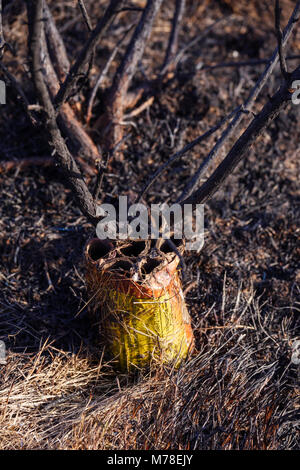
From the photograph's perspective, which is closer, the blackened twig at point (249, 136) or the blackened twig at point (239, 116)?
the blackened twig at point (249, 136)

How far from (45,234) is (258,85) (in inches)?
48.9

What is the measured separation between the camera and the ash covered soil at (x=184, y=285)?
1.76 metres

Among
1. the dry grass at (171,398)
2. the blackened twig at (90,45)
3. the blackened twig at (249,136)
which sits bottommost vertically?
the dry grass at (171,398)

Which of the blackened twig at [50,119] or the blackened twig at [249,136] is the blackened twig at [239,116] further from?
the blackened twig at [50,119]

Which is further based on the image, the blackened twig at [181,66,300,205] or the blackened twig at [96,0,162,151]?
the blackened twig at [96,0,162,151]

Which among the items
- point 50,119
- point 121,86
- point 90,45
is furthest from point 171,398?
point 121,86

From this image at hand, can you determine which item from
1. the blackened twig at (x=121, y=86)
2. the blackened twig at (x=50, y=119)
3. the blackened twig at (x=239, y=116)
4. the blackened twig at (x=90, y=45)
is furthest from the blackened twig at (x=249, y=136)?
the blackened twig at (x=121, y=86)

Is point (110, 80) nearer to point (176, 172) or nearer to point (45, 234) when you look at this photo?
point (176, 172)

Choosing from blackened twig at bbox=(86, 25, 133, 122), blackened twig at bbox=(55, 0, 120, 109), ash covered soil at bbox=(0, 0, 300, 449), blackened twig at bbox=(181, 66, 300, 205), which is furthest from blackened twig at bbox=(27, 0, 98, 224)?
blackened twig at bbox=(86, 25, 133, 122)

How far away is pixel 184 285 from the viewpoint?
85.5 inches

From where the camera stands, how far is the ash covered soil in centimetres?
176

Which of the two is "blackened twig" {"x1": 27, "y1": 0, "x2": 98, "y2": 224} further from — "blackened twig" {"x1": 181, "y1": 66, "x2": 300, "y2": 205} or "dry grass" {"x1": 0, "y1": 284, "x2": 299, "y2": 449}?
"dry grass" {"x1": 0, "y1": 284, "x2": 299, "y2": 449}

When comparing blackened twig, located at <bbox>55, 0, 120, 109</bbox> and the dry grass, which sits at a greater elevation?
blackened twig, located at <bbox>55, 0, 120, 109</bbox>

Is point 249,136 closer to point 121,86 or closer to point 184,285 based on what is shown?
point 184,285
